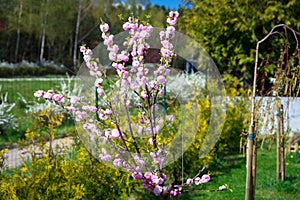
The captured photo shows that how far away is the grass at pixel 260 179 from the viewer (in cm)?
362

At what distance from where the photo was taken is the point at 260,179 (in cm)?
419

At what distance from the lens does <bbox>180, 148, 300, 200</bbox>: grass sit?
362cm

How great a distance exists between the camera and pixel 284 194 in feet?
11.8

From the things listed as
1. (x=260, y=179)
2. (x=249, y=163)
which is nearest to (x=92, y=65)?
(x=249, y=163)

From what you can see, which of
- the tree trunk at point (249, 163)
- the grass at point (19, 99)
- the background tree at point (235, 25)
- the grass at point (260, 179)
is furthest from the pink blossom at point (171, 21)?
the background tree at point (235, 25)

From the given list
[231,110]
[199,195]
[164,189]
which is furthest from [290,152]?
[164,189]

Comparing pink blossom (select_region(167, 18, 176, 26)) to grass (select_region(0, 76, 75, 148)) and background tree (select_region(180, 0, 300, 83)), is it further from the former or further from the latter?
background tree (select_region(180, 0, 300, 83))

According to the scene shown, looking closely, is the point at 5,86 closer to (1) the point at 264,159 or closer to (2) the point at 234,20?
(2) the point at 234,20

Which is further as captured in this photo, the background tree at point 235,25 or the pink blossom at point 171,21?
the background tree at point 235,25

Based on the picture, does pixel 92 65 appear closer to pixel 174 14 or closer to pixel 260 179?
pixel 174 14

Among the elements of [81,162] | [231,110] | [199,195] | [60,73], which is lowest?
[199,195]

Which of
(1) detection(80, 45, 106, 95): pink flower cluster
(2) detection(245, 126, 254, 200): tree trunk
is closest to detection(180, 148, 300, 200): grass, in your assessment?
(2) detection(245, 126, 254, 200): tree trunk

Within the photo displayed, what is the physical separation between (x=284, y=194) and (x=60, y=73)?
48.2 feet

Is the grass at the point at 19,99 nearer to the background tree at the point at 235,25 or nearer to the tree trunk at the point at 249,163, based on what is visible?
the background tree at the point at 235,25
